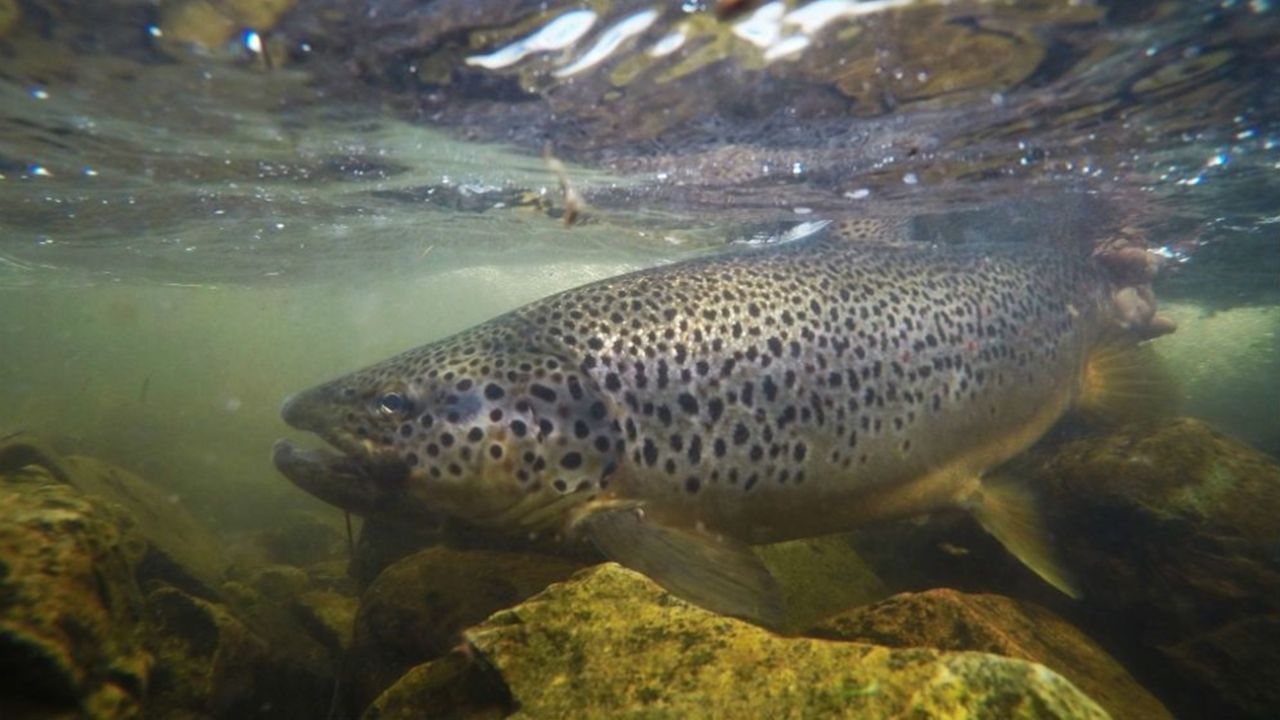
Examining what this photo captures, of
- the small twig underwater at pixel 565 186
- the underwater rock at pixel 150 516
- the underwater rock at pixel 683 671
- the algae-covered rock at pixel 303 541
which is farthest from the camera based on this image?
the algae-covered rock at pixel 303 541

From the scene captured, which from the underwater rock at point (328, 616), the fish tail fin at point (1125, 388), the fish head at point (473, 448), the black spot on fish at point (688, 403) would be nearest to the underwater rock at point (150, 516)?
the underwater rock at point (328, 616)

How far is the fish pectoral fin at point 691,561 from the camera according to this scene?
3.71 meters

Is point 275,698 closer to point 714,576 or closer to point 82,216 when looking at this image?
point 714,576

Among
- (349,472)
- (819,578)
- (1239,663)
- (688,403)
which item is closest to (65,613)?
(349,472)

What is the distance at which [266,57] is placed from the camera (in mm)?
7301

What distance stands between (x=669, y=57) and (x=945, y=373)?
4.27 meters

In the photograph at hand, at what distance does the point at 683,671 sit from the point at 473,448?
257cm

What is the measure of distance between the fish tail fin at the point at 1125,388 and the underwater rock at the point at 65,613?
29.4 feet

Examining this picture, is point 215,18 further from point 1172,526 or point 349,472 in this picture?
point 1172,526

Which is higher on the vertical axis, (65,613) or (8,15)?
(8,15)

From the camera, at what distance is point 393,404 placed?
4.69 m

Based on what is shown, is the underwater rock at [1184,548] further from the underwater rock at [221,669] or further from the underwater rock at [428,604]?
the underwater rock at [221,669]

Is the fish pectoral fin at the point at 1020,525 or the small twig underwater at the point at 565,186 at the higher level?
the small twig underwater at the point at 565,186

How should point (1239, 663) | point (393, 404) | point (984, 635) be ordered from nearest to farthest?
point (984, 635)
point (393, 404)
point (1239, 663)
